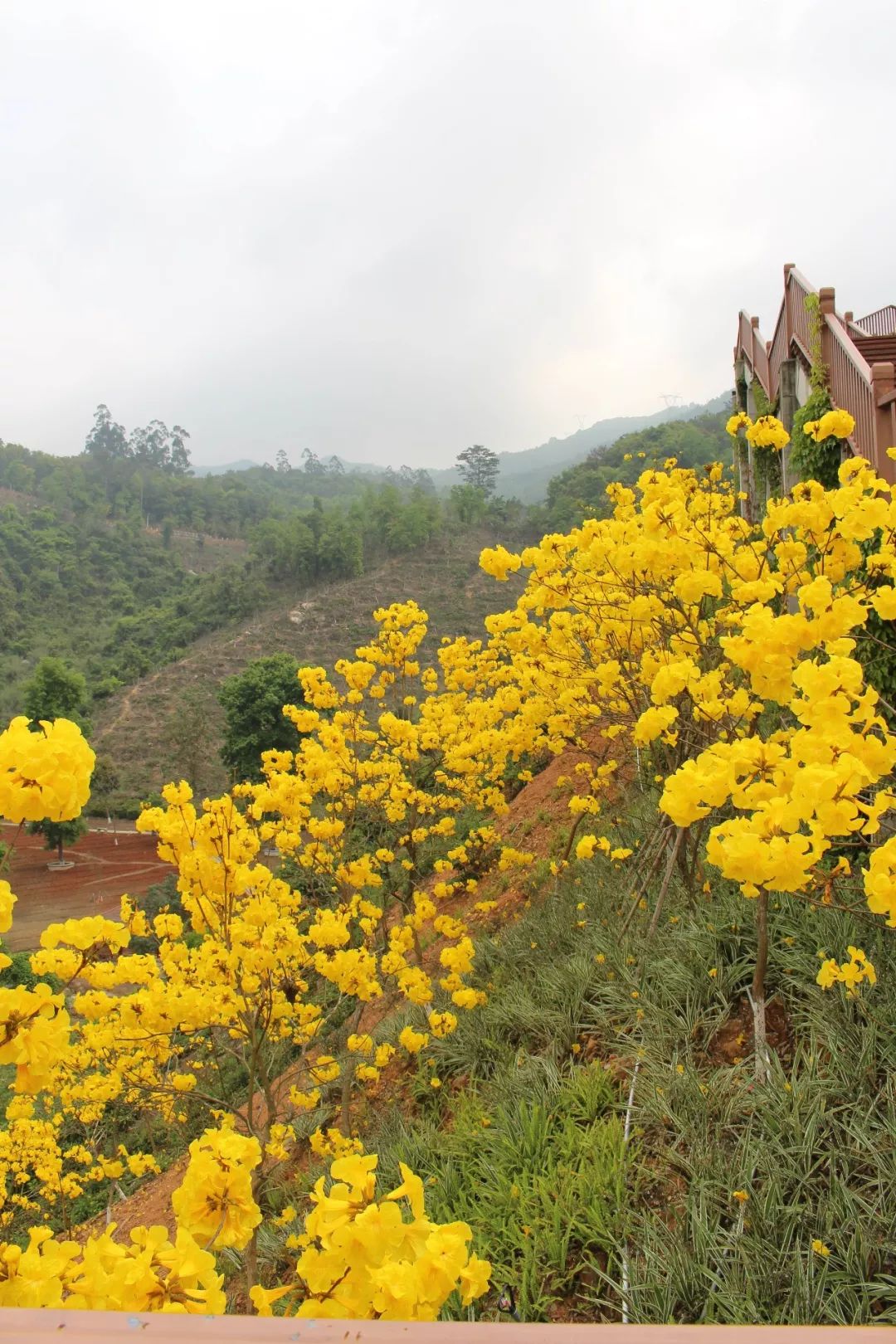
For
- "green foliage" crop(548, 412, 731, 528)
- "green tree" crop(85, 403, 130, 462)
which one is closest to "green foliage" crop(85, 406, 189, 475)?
"green tree" crop(85, 403, 130, 462)

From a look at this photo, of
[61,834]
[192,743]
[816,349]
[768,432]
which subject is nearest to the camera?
[768,432]

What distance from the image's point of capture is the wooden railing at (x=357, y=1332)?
644mm

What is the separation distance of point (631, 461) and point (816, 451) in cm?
3609

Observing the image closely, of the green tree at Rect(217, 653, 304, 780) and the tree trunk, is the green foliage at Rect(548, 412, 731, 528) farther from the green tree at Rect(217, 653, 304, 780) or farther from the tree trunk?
the tree trunk

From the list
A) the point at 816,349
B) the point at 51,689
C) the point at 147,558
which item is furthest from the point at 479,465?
the point at 816,349

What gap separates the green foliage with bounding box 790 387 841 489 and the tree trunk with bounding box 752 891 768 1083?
18.3 feet

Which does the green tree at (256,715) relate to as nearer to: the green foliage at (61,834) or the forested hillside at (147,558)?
the green foliage at (61,834)

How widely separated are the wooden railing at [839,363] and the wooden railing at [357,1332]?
635cm

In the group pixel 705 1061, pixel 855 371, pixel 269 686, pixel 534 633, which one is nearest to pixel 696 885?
pixel 705 1061

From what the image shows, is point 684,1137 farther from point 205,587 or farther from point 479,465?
point 479,465

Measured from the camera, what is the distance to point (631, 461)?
41688 millimetres

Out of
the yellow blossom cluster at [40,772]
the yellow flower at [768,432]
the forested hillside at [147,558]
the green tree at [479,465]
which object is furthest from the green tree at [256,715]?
the green tree at [479,465]

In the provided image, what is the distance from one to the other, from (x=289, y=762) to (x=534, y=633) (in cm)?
241

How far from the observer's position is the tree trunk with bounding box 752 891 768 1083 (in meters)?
3.24
